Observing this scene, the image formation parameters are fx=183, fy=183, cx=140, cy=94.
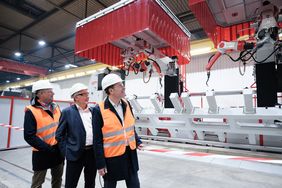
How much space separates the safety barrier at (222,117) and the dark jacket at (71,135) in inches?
83.9

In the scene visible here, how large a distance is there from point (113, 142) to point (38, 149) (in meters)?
0.81

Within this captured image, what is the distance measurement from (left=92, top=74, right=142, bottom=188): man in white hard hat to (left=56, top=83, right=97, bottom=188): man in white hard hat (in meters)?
0.31

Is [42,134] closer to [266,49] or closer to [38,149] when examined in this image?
[38,149]

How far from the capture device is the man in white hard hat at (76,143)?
5.34ft

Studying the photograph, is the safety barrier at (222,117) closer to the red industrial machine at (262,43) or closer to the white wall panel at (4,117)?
the red industrial machine at (262,43)

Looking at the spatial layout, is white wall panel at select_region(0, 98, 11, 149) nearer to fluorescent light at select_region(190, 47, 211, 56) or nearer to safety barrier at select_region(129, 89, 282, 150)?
safety barrier at select_region(129, 89, 282, 150)

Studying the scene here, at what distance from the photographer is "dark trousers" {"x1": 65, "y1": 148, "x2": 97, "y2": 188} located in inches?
64.3

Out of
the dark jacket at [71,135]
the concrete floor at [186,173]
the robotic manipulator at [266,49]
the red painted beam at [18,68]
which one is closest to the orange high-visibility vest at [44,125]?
the dark jacket at [71,135]

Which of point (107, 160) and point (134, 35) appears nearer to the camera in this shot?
point (107, 160)

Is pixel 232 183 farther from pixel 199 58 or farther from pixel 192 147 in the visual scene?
pixel 199 58

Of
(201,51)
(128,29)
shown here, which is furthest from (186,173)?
(201,51)

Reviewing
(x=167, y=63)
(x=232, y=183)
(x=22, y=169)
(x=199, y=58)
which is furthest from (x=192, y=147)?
(x=199, y=58)

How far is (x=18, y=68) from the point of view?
11.2 meters

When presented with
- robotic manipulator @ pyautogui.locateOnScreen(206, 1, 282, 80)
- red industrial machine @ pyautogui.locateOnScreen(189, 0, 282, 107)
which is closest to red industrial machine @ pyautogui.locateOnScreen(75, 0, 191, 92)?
red industrial machine @ pyautogui.locateOnScreen(189, 0, 282, 107)
